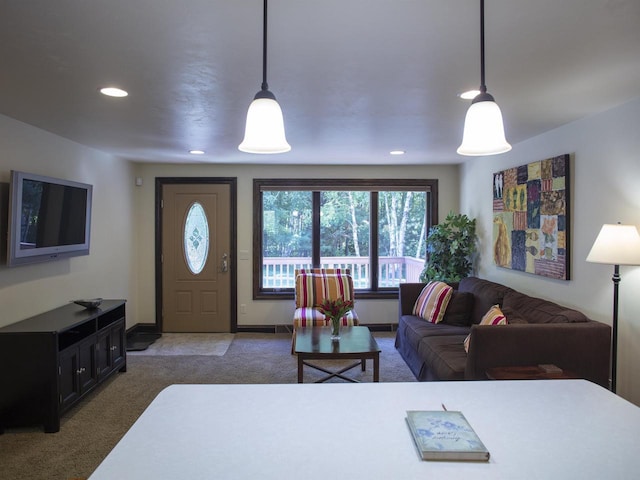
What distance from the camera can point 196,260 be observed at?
595 cm

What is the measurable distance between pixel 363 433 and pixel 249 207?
496 centimetres

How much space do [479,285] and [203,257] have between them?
352 cm

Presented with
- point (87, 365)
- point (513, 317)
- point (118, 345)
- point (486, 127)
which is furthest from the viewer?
point (118, 345)

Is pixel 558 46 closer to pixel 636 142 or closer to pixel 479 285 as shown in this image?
pixel 636 142

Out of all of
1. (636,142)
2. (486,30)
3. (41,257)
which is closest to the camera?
(486,30)

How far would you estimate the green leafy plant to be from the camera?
17.7 ft

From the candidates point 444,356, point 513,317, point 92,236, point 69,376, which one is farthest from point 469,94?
point 92,236

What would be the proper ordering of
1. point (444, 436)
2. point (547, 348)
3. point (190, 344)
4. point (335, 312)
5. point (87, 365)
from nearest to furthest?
point (444, 436) → point (547, 348) → point (87, 365) → point (335, 312) → point (190, 344)

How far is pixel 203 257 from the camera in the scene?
5.95 metres

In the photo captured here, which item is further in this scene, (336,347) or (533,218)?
(533,218)

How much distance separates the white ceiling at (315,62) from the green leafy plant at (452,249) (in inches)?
71.0

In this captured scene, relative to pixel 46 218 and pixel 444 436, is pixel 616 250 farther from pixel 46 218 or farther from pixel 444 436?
pixel 46 218

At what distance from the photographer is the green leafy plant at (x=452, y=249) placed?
17.7 ft

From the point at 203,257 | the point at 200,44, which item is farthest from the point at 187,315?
the point at 200,44
